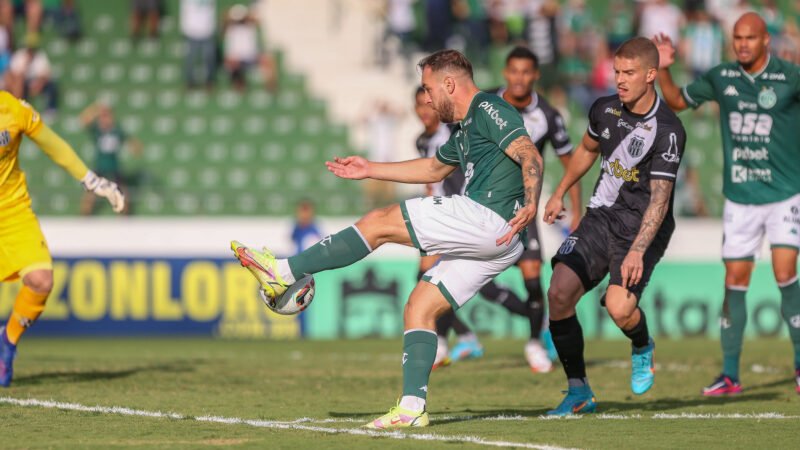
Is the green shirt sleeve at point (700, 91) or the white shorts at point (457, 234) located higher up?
the green shirt sleeve at point (700, 91)

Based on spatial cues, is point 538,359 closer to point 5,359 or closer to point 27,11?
→ point 5,359

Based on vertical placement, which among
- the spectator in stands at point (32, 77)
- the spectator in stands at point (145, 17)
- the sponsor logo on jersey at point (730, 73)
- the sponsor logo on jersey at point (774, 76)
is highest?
the spectator in stands at point (145, 17)

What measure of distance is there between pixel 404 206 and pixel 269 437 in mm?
1601

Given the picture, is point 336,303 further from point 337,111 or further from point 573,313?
point 573,313

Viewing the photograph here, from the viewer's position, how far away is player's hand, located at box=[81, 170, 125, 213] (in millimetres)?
10664

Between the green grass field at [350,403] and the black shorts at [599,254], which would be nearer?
the green grass field at [350,403]

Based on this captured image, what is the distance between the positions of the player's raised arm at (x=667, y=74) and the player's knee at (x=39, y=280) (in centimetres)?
506

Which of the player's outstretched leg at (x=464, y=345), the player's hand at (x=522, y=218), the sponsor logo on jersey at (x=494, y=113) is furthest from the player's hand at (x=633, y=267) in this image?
the player's outstretched leg at (x=464, y=345)

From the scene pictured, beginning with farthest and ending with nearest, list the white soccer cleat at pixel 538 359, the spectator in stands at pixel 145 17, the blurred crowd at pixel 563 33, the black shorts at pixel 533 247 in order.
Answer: the spectator in stands at pixel 145 17
the blurred crowd at pixel 563 33
the black shorts at pixel 533 247
the white soccer cleat at pixel 538 359

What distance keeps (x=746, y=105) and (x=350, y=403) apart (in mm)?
3996

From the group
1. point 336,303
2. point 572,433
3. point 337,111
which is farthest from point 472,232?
point 337,111

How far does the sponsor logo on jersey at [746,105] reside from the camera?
10484 millimetres

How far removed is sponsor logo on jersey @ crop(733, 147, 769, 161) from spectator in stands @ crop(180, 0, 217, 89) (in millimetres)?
15807

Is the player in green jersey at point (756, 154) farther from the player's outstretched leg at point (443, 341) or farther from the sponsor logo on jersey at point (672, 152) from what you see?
the player's outstretched leg at point (443, 341)
